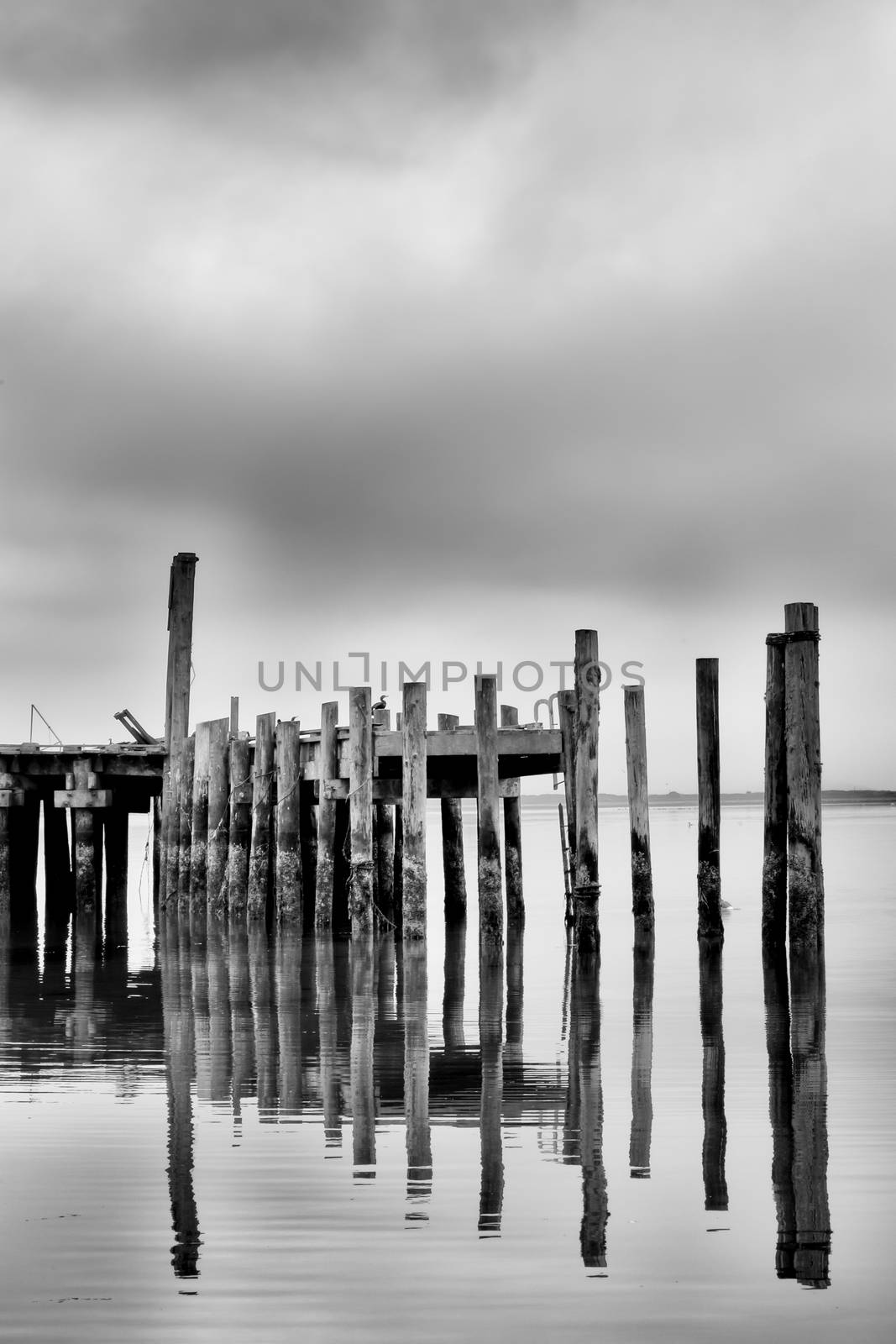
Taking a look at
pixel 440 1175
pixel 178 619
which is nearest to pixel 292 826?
pixel 178 619

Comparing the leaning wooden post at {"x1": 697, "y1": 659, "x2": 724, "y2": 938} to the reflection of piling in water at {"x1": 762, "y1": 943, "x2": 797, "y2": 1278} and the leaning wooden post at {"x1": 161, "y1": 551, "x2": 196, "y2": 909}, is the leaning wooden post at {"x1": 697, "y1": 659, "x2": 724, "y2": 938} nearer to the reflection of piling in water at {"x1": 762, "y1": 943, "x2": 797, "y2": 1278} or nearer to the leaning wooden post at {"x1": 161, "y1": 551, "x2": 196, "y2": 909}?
the reflection of piling in water at {"x1": 762, "y1": 943, "x2": 797, "y2": 1278}

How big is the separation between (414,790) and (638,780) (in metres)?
2.39

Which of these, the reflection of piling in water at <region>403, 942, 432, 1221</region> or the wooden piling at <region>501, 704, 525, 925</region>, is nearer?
the reflection of piling in water at <region>403, 942, 432, 1221</region>

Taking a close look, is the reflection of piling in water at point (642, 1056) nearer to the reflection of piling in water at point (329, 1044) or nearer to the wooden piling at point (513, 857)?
the reflection of piling in water at point (329, 1044)

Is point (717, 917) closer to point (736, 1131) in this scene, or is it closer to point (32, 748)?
point (736, 1131)

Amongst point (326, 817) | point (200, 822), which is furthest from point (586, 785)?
point (200, 822)

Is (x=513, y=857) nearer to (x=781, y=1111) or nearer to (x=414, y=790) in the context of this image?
Answer: (x=414, y=790)

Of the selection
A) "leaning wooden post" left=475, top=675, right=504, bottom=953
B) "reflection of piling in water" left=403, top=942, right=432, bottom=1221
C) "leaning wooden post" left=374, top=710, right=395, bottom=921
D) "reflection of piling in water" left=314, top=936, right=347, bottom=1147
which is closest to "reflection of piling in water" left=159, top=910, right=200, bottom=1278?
"reflection of piling in water" left=314, top=936, right=347, bottom=1147

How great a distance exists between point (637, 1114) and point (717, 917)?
854 cm

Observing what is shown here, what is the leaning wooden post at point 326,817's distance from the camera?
17.8 meters

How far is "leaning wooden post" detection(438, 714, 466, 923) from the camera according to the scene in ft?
66.3

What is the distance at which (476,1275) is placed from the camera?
504 centimetres

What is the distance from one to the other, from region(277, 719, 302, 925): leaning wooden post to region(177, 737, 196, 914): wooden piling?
7.87 ft

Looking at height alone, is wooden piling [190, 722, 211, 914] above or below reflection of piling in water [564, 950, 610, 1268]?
above
